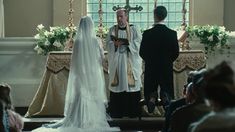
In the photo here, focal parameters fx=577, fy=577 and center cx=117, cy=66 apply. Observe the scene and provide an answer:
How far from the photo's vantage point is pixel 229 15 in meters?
14.2

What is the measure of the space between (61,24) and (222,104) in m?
11.4

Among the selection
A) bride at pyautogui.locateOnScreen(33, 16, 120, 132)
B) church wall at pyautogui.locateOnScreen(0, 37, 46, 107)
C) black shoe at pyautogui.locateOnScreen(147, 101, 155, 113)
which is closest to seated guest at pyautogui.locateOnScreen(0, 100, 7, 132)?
black shoe at pyautogui.locateOnScreen(147, 101, 155, 113)

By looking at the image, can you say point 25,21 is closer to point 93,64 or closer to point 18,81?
point 18,81

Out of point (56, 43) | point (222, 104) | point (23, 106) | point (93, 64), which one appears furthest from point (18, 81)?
point (222, 104)

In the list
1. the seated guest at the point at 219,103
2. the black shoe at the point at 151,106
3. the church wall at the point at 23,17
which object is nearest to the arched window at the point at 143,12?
the church wall at the point at 23,17

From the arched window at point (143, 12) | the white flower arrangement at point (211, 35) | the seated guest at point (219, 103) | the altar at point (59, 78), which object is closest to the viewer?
the seated guest at point (219, 103)

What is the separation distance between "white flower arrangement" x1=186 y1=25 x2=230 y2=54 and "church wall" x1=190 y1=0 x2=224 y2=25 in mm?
2761

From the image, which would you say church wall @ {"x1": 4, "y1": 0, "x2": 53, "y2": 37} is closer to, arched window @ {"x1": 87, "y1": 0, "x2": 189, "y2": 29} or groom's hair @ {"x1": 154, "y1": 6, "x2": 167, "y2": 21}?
arched window @ {"x1": 87, "y1": 0, "x2": 189, "y2": 29}

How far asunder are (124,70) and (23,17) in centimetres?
508

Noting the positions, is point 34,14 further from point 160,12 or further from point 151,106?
point 151,106

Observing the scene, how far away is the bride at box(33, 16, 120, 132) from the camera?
32.0 feet

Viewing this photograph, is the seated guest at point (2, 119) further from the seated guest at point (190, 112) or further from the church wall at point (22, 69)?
the church wall at point (22, 69)

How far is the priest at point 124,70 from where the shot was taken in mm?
10195

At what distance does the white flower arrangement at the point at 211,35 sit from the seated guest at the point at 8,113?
614 cm
